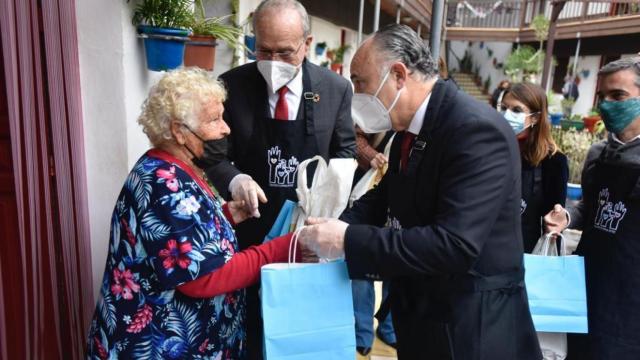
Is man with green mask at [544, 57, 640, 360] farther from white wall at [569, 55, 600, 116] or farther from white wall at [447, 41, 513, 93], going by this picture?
white wall at [447, 41, 513, 93]

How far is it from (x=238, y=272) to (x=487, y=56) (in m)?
23.2

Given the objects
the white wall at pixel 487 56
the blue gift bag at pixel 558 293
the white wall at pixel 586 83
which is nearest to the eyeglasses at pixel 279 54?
the blue gift bag at pixel 558 293

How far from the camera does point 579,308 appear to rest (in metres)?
1.89

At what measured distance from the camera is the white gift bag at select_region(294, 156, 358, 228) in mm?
1538

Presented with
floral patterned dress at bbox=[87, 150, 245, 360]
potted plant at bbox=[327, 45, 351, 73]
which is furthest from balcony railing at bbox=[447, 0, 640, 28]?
floral patterned dress at bbox=[87, 150, 245, 360]

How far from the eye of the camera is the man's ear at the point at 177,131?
1452 mm

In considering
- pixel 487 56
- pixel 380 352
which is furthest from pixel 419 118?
pixel 487 56

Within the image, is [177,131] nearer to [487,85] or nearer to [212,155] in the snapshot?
[212,155]

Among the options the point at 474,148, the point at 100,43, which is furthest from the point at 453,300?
the point at 100,43

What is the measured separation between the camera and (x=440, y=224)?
3.93ft

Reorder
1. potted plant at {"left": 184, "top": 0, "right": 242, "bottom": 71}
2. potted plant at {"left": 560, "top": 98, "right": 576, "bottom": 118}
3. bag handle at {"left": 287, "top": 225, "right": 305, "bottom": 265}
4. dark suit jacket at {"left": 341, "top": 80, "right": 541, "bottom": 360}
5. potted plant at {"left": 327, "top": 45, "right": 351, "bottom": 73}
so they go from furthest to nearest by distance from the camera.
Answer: potted plant at {"left": 560, "top": 98, "right": 576, "bottom": 118} < potted plant at {"left": 327, "top": 45, "right": 351, "bottom": 73} < potted plant at {"left": 184, "top": 0, "right": 242, "bottom": 71} < bag handle at {"left": 287, "top": 225, "right": 305, "bottom": 265} < dark suit jacket at {"left": 341, "top": 80, "right": 541, "bottom": 360}

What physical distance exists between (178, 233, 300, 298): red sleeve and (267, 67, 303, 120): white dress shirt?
781 mm

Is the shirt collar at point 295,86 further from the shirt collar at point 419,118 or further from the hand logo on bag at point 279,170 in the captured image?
the shirt collar at point 419,118

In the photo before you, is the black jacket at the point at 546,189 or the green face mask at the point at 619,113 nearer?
the green face mask at the point at 619,113
